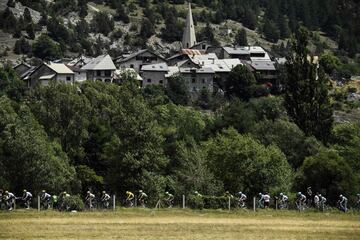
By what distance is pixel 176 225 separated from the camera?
32844 mm

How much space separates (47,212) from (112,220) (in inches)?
175

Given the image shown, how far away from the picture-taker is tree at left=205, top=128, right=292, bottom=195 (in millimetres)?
49438

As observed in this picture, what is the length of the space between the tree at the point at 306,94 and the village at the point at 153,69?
174 feet

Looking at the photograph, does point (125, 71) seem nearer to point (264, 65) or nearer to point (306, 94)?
point (264, 65)

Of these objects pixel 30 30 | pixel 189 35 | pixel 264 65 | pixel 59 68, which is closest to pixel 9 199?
pixel 59 68

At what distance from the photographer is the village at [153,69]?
131 meters

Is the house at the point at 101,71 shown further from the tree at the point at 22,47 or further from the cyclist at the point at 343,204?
the cyclist at the point at 343,204

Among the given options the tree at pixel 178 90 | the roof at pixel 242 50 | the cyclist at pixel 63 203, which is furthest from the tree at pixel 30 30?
the cyclist at pixel 63 203

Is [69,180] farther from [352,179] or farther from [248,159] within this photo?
[352,179]

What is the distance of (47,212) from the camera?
37.5 meters

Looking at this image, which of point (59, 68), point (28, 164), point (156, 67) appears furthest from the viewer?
point (156, 67)

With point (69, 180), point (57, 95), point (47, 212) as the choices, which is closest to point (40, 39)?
point (57, 95)

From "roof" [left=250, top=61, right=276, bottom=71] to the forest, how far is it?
46046 mm

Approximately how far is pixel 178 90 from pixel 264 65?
2243 cm
